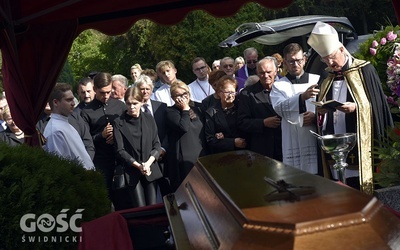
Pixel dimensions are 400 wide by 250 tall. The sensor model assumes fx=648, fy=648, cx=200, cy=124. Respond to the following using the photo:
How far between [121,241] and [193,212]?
1.52ft

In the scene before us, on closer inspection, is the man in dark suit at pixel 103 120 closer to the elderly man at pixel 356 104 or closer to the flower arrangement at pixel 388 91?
the elderly man at pixel 356 104

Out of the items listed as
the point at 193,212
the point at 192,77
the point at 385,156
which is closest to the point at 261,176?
the point at 193,212

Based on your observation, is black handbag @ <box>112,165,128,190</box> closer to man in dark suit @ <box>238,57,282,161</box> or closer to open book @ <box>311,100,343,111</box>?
man in dark suit @ <box>238,57,282,161</box>

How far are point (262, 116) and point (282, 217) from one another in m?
5.21

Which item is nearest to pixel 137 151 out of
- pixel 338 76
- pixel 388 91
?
pixel 338 76

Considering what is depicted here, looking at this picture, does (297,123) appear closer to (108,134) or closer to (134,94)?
(134,94)

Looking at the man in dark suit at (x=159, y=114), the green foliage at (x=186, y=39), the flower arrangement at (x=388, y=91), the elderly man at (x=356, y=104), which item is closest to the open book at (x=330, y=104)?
the elderly man at (x=356, y=104)

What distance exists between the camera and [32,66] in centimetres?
624

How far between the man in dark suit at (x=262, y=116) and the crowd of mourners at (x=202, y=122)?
0.03 ft

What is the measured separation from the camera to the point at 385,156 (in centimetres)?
515

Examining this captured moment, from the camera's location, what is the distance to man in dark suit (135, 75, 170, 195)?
7352mm

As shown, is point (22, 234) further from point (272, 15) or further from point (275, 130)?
point (272, 15)

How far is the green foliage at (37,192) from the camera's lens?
3.73 metres

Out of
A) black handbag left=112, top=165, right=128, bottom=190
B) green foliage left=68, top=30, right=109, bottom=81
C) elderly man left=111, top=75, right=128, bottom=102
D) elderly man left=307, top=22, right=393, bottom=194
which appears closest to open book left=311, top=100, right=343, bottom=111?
elderly man left=307, top=22, right=393, bottom=194
